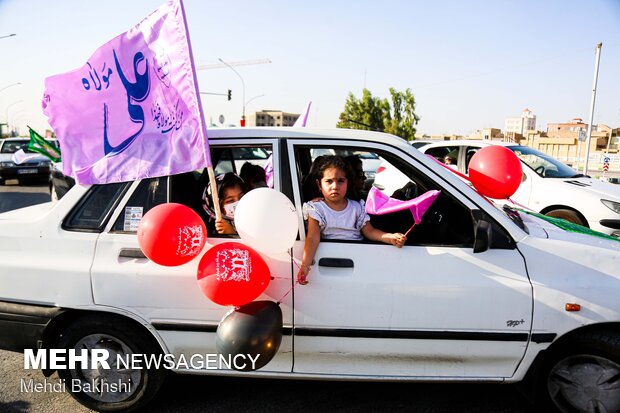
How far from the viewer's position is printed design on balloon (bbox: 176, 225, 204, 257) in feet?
7.61

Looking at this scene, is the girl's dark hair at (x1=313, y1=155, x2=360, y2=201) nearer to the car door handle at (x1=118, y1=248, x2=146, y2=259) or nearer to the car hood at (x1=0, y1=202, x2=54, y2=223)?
the car door handle at (x1=118, y1=248, x2=146, y2=259)

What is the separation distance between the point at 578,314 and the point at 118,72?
2999 millimetres

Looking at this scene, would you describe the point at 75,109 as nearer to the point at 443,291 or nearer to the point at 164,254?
the point at 164,254

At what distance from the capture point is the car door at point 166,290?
253 centimetres

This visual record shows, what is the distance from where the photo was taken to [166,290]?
2.54 metres

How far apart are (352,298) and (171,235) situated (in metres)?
1.06

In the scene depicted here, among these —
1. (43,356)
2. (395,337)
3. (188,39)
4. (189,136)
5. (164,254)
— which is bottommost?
(43,356)

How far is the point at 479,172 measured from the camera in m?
2.99

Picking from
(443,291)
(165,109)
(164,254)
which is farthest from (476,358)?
(165,109)

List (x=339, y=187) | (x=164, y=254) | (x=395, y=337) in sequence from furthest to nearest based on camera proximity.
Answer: (x=339, y=187) < (x=395, y=337) < (x=164, y=254)

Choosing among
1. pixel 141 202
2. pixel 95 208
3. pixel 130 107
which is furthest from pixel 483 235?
pixel 95 208

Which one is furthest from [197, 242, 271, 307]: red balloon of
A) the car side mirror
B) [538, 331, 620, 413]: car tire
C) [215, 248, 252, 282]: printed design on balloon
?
[538, 331, 620, 413]: car tire

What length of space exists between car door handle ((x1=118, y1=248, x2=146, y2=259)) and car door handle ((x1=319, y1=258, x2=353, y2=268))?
106 centimetres

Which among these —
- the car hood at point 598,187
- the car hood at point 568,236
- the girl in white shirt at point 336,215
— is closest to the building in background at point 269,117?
the car hood at point 598,187
